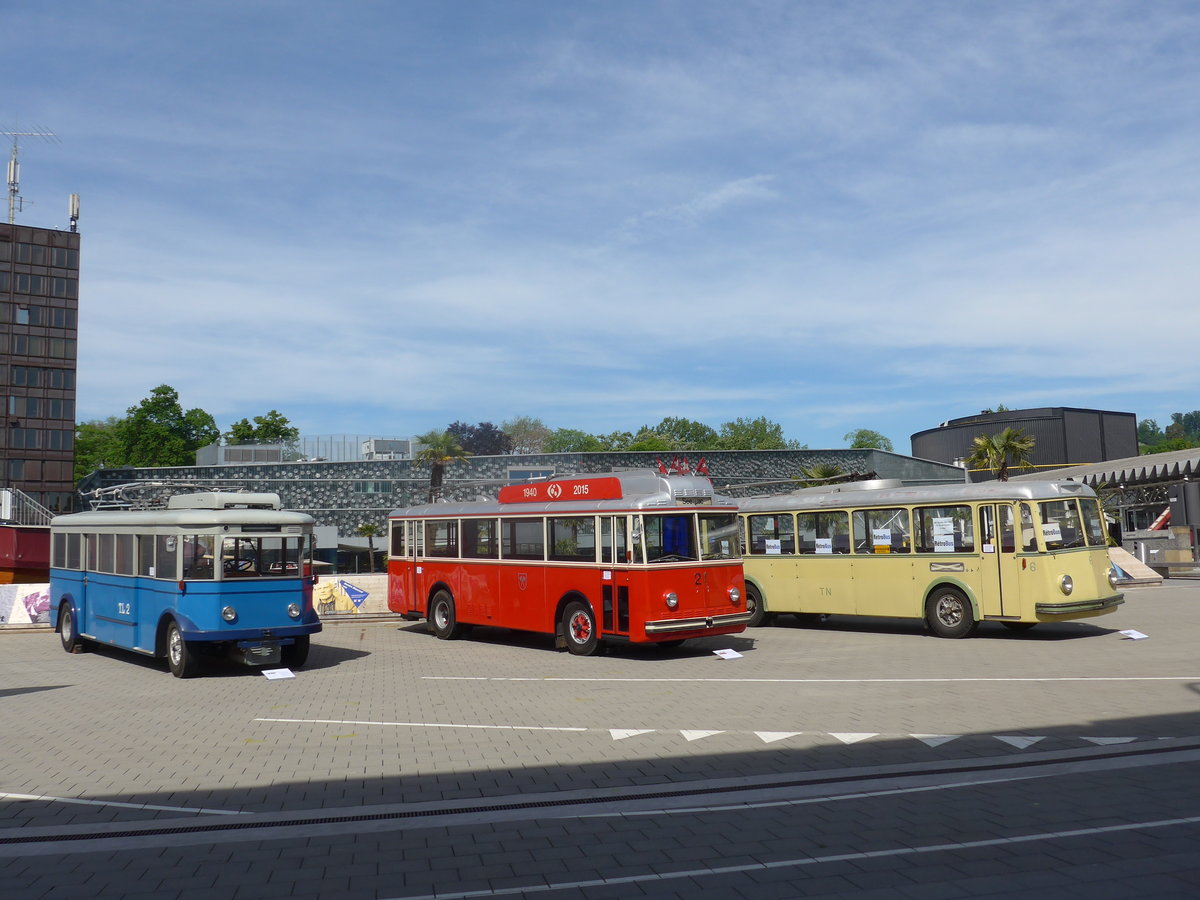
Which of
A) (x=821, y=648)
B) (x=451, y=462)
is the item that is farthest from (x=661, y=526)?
(x=451, y=462)

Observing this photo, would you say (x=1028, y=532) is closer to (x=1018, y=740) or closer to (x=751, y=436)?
(x=1018, y=740)

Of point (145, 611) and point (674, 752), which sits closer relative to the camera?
point (674, 752)

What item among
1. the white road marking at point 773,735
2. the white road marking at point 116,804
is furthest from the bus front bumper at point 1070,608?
the white road marking at point 116,804

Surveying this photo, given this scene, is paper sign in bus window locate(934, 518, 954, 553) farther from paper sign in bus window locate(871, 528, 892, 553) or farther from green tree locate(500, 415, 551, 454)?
green tree locate(500, 415, 551, 454)

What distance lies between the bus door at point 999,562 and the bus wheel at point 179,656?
516 inches

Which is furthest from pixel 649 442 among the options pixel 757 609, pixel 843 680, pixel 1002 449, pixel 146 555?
pixel 843 680

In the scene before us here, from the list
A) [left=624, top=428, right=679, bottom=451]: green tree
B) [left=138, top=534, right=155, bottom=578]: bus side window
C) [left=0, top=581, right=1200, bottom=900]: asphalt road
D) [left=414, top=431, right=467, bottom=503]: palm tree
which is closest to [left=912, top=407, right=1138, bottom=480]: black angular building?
[left=624, top=428, right=679, bottom=451]: green tree

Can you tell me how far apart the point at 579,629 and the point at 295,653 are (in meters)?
4.68

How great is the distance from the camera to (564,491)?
720 inches

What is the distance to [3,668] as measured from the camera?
55.3ft

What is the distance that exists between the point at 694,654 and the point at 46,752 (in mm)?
10281

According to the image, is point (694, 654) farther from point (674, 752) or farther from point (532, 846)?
point (532, 846)

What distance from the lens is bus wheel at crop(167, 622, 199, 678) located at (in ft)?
49.0

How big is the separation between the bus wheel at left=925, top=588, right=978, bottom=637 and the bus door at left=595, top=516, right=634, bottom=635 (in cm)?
627
